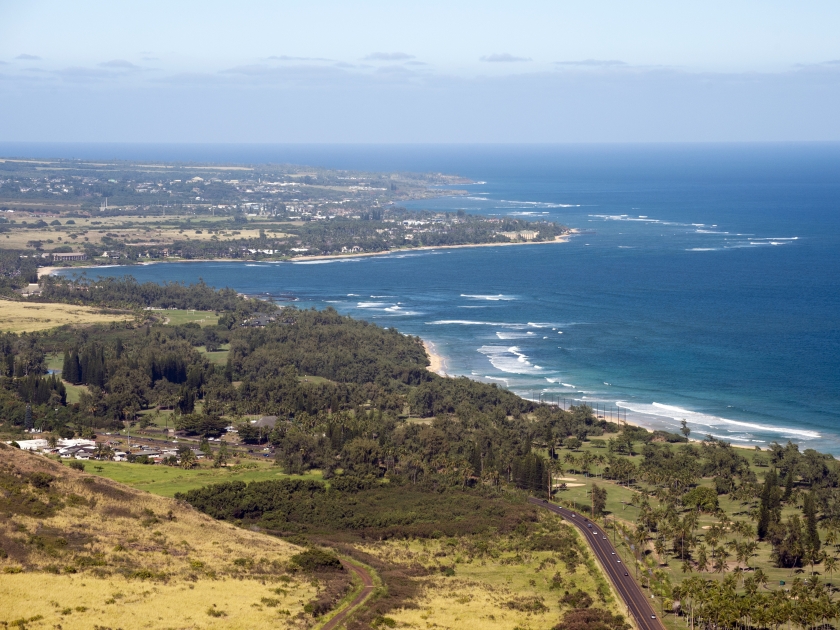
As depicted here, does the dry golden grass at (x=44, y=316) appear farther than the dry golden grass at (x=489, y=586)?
Yes

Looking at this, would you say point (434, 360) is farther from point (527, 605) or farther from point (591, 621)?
point (591, 621)

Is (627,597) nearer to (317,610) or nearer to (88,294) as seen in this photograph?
(317,610)

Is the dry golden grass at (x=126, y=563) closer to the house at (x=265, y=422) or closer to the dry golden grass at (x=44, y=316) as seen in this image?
the house at (x=265, y=422)

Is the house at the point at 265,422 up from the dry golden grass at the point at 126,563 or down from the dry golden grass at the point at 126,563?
down

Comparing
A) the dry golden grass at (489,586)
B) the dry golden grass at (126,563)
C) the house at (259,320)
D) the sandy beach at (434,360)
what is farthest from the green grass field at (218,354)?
the dry golden grass at (489,586)

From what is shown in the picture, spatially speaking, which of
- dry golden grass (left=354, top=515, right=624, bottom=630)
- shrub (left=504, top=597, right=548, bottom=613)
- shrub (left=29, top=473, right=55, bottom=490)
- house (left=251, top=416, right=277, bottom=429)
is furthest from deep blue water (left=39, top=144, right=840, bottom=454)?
shrub (left=29, top=473, right=55, bottom=490)

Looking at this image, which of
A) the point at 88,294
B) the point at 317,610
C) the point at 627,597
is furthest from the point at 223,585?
the point at 88,294

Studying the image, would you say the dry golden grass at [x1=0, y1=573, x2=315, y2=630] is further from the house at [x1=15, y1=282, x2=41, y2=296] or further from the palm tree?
the house at [x1=15, y1=282, x2=41, y2=296]
